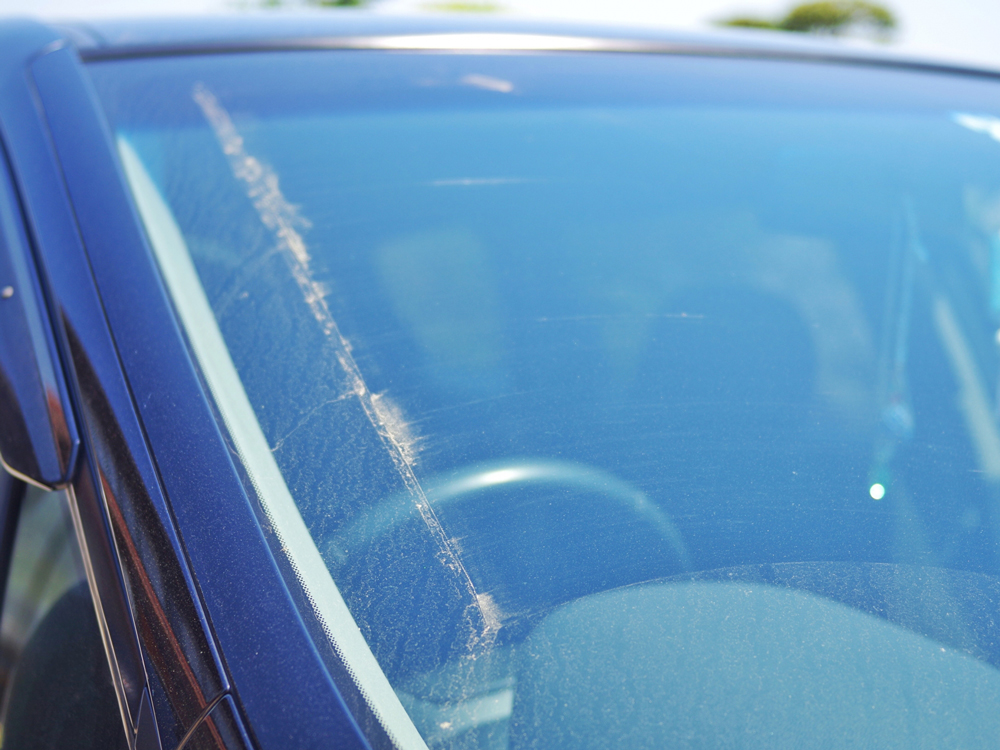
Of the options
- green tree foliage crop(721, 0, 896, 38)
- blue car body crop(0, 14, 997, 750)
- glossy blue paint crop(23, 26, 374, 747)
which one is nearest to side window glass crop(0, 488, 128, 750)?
blue car body crop(0, 14, 997, 750)

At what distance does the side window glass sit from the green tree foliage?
15264 mm

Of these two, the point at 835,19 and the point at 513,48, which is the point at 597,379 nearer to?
the point at 513,48

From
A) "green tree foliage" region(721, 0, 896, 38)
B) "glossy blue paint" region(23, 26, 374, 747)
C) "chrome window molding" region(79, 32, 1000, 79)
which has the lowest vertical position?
"glossy blue paint" region(23, 26, 374, 747)

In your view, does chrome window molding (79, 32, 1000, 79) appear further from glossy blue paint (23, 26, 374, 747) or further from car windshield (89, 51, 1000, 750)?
glossy blue paint (23, 26, 374, 747)

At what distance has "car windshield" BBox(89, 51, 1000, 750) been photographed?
0.65 m

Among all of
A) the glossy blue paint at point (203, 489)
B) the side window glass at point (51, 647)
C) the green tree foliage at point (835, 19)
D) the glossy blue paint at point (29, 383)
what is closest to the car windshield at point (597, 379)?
the glossy blue paint at point (203, 489)

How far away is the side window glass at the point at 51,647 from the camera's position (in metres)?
0.73

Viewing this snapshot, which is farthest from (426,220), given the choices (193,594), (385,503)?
(193,594)

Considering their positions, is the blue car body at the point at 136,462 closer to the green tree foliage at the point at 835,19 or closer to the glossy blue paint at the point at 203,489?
the glossy blue paint at the point at 203,489

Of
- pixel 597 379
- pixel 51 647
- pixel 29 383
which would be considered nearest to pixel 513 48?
pixel 597 379

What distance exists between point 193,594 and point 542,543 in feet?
1.03

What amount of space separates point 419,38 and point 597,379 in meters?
0.84

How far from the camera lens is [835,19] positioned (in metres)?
13.9

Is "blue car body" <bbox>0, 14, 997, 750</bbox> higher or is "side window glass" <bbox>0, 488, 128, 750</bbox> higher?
"blue car body" <bbox>0, 14, 997, 750</bbox>
